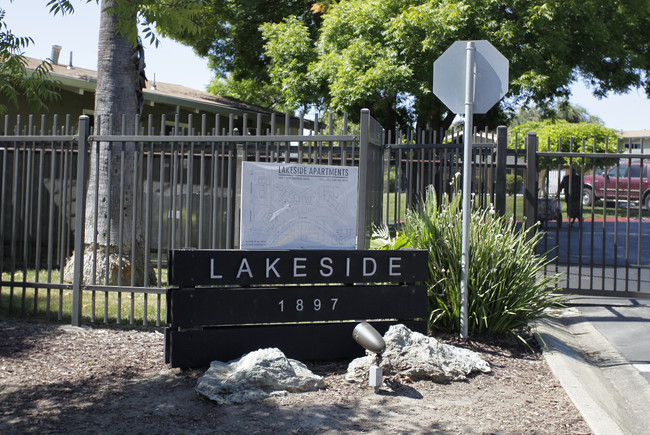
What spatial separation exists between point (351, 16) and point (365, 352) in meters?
14.8

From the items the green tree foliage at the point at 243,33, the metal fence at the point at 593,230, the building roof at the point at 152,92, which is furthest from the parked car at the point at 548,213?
the green tree foliage at the point at 243,33

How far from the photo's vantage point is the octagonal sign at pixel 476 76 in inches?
247

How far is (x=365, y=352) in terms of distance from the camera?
18.4 ft

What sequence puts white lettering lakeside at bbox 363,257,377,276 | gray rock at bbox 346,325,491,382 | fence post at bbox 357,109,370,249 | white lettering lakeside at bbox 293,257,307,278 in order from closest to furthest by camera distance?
gray rock at bbox 346,325,491,382, white lettering lakeside at bbox 293,257,307,278, white lettering lakeside at bbox 363,257,377,276, fence post at bbox 357,109,370,249

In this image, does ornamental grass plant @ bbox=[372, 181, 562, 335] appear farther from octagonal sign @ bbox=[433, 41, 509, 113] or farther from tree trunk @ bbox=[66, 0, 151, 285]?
tree trunk @ bbox=[66, 0, 151, 285]

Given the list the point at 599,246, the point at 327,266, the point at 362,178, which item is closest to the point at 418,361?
the point at 327,266

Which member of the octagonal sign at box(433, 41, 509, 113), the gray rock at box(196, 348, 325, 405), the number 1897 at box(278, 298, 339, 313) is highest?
the octagonal sign at box(433, 41, 509, 113)

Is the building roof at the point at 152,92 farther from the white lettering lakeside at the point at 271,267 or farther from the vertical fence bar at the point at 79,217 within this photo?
the white lettering lakeside at the point at 271,267

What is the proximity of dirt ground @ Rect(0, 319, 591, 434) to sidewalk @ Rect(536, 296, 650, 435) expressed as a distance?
154 mm

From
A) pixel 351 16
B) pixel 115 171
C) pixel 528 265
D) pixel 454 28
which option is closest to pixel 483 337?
pixel 528 265

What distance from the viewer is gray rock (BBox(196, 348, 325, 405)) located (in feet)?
15.2

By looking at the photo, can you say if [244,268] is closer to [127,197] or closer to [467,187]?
[467,187]

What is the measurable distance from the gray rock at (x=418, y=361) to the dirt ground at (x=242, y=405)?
9 centimetres

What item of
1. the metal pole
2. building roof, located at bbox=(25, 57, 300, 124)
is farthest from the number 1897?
building roof, located at bbox=(25, 57, 300, 124)
